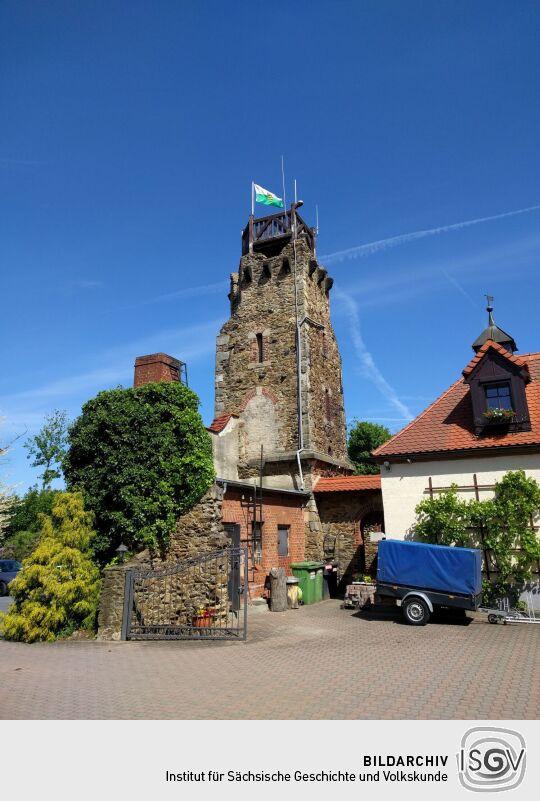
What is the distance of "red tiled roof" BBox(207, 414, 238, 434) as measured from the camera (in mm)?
20875

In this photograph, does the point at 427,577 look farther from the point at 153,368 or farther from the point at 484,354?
the point at 153,368

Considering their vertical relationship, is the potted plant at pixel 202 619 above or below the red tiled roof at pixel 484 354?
below

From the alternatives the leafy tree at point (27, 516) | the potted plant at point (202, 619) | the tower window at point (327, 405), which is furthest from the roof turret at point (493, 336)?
the leafy tree at point (27, 516)

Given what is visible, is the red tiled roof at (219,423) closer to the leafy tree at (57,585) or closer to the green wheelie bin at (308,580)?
the green wheelie bin at (308,580)

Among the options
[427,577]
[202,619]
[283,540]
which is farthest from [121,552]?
[283,540]

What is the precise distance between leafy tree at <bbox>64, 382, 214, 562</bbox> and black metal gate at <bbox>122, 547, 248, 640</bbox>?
3.66 ft

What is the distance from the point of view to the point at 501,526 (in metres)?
13.5

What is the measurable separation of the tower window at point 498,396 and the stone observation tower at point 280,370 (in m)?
7.53

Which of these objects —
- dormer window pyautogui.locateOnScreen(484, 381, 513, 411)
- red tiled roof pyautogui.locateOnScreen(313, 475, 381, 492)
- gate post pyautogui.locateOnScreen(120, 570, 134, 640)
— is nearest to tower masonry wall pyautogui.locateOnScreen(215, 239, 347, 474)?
red tiled roof pyautogui.locateOnScreen(313, 475, 381, 492)

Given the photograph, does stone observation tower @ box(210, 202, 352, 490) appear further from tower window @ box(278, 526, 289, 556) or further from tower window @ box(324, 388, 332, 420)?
tower window @ box(278, 526, 289, 556)

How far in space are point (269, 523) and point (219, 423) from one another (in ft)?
18.4

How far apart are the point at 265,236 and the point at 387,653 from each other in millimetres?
21525

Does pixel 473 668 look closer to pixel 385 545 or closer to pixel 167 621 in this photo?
pixel 385 545
